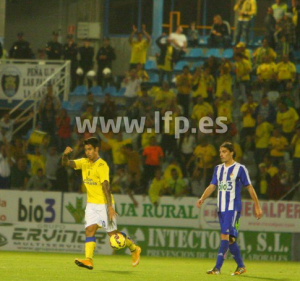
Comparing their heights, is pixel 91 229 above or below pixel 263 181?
above

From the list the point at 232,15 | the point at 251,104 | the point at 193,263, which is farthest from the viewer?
the point at 232,15

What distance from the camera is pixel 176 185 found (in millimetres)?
18766

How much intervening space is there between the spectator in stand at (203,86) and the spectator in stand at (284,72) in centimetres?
182

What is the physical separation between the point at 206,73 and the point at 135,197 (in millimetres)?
5470

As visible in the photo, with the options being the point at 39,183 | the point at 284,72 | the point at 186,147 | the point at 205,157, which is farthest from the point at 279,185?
the point at 39,183

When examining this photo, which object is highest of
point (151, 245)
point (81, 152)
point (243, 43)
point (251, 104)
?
point (243, 43)

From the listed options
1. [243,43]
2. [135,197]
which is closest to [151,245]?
[135,197]

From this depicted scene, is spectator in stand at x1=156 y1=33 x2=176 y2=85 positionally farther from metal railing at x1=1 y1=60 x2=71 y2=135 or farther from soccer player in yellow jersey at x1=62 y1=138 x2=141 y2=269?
soccer player in yellow jersey at x1=62 y1=138 x2=141 y2=269

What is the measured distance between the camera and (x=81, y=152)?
20.1 meters

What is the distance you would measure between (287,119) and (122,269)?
9200 mm

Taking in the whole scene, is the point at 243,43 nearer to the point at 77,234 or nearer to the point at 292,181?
the point at 292,181

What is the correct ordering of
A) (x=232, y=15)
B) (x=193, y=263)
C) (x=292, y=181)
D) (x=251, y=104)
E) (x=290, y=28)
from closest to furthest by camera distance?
(x=193, y=263), (x=292, y=181), (x=251, y=104), (x=290, y=28), (x=232, y=15)

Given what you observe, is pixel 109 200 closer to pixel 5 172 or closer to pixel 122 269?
pixel 122 269

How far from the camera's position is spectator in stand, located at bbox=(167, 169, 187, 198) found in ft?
61.3
